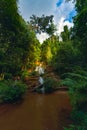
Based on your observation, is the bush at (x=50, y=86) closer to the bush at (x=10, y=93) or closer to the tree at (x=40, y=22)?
the bush at (x=10, y=93)

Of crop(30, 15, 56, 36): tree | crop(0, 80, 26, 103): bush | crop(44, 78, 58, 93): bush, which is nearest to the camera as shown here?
crop(0, 80, 26, 103): bush

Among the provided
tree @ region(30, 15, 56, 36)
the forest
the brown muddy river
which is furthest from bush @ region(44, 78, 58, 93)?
tree @ region(30, 15, 56, 36)

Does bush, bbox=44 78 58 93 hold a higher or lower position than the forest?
lower

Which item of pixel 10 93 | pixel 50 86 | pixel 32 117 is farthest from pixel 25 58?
pixel 32 117

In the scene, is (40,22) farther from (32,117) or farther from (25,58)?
(32,117)

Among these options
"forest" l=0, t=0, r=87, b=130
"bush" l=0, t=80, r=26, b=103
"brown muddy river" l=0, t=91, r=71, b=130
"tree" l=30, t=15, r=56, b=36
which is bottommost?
"brown muddy river" l=0, t=91, r=71, b=130

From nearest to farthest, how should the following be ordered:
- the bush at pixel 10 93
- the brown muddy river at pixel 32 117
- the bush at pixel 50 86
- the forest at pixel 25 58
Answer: the brown muddy river at pixel 32 117 → the forest at pixel 25 58 → the bush at pixel 10 93 → the bush at pixel 50 86

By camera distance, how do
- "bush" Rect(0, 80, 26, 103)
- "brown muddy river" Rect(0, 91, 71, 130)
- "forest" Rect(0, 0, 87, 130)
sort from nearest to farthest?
1. "brown muddy river" Rect(0, 91, 71, 130)
2. "forest" Rect(0, 0, 87, 130)
3. "bush" Rect(0, 80, 26, 103)

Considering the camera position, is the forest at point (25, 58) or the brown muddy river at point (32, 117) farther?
the forest at point (25, 58)

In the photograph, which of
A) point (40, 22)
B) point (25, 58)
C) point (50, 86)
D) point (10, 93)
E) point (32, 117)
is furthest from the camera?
point (40, 22)

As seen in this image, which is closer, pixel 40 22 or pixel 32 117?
pixel 32 117

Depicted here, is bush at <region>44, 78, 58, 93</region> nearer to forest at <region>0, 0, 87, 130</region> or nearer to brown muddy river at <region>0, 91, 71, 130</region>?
forest at <region>0, 0, 87, 130</region>

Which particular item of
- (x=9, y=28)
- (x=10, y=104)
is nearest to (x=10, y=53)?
(x=9, y=28)

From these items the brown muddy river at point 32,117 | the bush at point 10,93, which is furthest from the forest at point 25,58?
the brown muddy river at point 32,117
